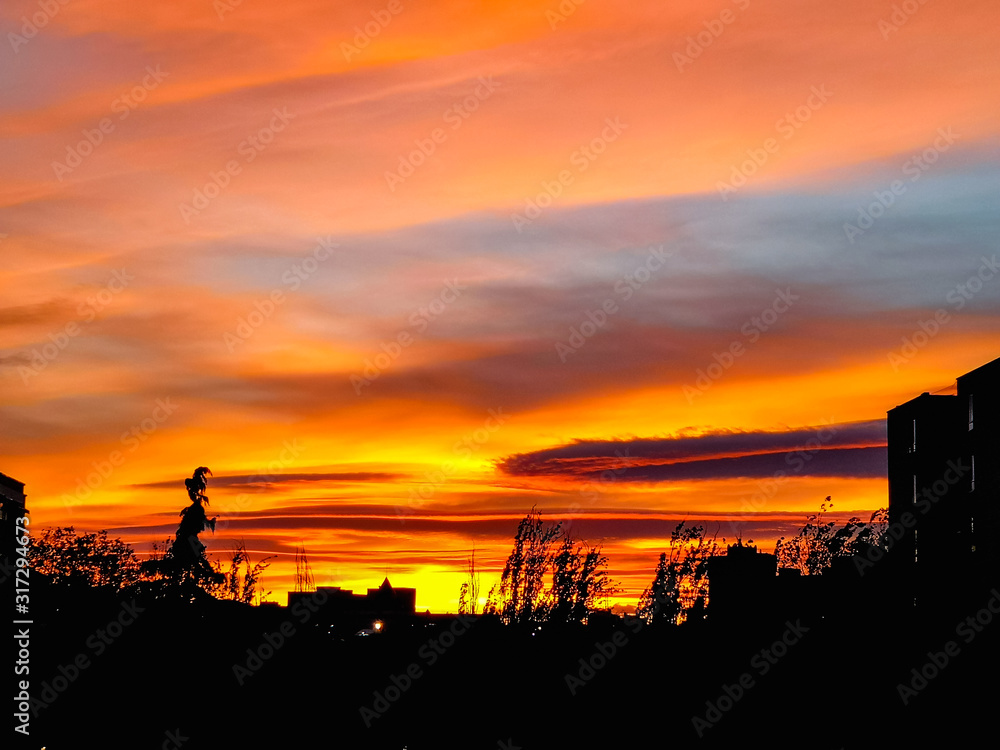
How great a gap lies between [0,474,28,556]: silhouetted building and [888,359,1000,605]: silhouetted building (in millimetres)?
31426

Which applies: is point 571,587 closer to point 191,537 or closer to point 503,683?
point 503,683

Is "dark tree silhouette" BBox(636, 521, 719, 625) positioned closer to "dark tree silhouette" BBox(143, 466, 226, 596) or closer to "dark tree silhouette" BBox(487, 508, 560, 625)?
"dark tree silhouette" BBox(487, 508, 560, 625)

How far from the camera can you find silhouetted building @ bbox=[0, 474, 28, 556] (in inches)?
561

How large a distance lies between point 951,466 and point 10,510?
158 feet

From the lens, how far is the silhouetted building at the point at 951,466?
4903cm

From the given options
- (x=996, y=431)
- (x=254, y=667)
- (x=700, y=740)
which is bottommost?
(x=700, y=740)

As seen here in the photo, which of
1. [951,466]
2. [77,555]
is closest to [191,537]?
[77,555]

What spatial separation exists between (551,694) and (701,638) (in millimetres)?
2514

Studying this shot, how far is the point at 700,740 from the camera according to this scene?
1520cm

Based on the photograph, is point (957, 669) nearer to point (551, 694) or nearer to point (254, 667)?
point (551, 694)

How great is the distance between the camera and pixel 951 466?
5422 centimetres

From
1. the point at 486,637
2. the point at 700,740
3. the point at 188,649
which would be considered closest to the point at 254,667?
the point at 188,649

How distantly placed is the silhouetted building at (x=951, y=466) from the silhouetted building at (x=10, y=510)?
3143 cm

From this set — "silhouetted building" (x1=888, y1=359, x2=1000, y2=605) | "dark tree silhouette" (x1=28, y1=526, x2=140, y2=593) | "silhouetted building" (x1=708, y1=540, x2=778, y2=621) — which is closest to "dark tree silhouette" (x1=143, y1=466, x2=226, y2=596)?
"dark tree silhouette" (x1=28, y1=526, x2=140, y2=593)
